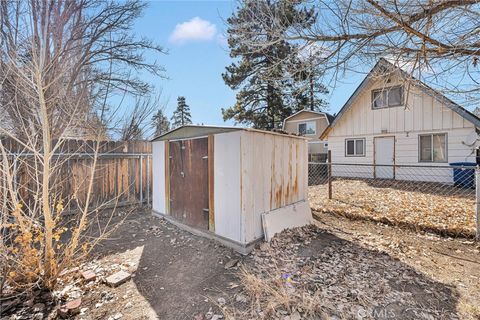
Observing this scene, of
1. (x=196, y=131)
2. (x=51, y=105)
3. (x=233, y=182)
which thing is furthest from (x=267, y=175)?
(x=51, y=105)

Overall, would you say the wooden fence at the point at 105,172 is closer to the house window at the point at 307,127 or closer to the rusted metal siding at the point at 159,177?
the rusted metal siding at the point at 159,177

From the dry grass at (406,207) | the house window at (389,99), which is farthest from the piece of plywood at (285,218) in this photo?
the house window at (389,99)

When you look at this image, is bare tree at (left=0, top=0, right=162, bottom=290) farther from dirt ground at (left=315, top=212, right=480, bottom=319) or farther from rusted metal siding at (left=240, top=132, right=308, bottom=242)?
dirt ground at (left=315, top=212, right=480, bottom=319)

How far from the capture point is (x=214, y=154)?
13.1ft

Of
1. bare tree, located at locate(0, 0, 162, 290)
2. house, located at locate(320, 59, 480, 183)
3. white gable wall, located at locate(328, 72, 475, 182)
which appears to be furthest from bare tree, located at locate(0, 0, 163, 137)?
white gable wall, located at locate(328, 72, 475, 182)

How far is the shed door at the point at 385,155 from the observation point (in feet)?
33.3

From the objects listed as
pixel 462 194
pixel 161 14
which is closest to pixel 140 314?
pixel 161 14

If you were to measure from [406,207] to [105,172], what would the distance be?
24.5 feet

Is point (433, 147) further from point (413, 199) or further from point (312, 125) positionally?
point (312, 125)

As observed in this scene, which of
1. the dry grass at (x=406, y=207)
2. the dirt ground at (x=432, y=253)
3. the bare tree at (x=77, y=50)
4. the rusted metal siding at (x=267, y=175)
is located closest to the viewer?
the dirt ground at (x=432, y=253)

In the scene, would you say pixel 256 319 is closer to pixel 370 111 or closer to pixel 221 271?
pixel 221 271

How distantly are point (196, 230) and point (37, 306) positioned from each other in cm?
234

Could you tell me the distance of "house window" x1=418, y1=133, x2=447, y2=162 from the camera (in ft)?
29.6

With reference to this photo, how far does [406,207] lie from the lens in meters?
5.69
